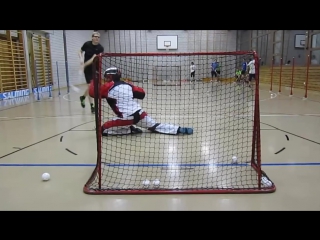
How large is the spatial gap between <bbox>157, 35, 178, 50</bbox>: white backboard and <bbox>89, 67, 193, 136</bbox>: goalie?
53.9 ft

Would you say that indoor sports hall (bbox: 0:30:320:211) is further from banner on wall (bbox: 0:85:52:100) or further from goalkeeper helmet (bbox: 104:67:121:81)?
banner on wall (bbox: 0:85:52:100)

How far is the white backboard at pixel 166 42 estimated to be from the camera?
1986 cm

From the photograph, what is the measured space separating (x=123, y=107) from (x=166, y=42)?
16846mm

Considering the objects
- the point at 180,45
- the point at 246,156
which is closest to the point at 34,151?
the point at 246,156

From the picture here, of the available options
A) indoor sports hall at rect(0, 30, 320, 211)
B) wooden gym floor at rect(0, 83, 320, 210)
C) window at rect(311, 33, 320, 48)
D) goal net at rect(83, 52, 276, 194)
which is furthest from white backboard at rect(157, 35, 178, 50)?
goal net at rect(83, 52, 276, 194)

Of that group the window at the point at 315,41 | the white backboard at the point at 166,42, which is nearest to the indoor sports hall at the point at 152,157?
the window at the point at 315,41

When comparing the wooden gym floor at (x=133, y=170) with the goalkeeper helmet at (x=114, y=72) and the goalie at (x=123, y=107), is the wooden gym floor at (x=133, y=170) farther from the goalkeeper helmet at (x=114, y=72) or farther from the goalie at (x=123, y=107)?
the goalkeeper helmet at (x=114, y=72)

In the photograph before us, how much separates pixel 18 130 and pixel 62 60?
38.1 feet

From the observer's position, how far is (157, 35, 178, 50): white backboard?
19.9 metres

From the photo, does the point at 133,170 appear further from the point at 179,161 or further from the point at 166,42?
the point at 166,42

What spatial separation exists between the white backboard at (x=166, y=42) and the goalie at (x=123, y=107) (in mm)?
16418
